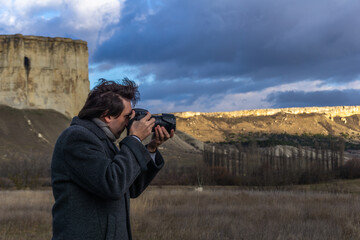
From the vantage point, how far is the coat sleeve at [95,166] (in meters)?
2.01

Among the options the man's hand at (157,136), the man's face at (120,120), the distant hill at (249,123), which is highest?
the distant hill at (249,123)

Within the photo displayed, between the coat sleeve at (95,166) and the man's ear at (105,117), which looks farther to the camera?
the man's ear at (105,117)

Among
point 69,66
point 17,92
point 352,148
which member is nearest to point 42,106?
point 17,92

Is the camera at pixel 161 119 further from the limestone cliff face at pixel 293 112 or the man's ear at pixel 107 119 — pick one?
the limestone cliff face at pixel 293 112

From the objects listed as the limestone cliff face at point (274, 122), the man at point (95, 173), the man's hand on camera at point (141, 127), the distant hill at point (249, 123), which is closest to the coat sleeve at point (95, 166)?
the man at point (95, 173)

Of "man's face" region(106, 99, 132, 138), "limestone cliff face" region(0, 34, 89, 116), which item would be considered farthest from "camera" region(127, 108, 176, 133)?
"limestone cliff face" region(0, 34, 89, 116)

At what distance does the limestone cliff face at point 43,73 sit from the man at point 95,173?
57.5 metres

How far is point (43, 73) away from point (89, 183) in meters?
61.3

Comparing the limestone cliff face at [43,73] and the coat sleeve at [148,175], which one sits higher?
the limestone cliff face at [43,73]

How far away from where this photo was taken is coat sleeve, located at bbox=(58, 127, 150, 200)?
2008 millimetres

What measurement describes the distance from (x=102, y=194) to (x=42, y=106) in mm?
59094

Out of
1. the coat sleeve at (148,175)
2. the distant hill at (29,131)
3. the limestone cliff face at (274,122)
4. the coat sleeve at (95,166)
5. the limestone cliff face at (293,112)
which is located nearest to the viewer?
the coat sleeve at (95,166)

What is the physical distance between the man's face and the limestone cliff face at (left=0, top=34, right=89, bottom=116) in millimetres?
57410

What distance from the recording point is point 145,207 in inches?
391
